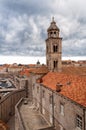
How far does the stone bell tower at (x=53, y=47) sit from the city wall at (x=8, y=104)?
13397 mm

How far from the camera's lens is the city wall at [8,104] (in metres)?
38.2

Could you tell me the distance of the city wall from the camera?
38184mm

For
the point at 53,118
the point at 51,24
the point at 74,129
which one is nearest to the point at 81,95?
the point at 74,129

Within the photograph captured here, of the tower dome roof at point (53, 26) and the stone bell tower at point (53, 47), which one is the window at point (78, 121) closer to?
the stone bell tower at point (53, 47)

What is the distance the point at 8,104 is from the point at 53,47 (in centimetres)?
1936

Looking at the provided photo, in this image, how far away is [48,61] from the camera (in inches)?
1786

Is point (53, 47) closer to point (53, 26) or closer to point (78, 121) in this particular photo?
point (53, 26)

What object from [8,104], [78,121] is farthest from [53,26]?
[78,121]

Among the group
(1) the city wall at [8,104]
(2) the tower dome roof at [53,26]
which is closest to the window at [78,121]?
(1) the city wall at [8,104]

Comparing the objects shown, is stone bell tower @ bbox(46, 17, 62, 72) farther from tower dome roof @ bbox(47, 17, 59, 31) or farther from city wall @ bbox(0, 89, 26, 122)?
city wall @ bbox(0, 89, 26, 122)

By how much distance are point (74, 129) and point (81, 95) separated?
4.31m

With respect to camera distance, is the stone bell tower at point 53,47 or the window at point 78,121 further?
the stone bell tower at point 53,47

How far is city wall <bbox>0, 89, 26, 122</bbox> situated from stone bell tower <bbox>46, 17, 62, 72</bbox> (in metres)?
13.4

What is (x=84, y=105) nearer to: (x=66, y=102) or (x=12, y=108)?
(x=66, y=102)
